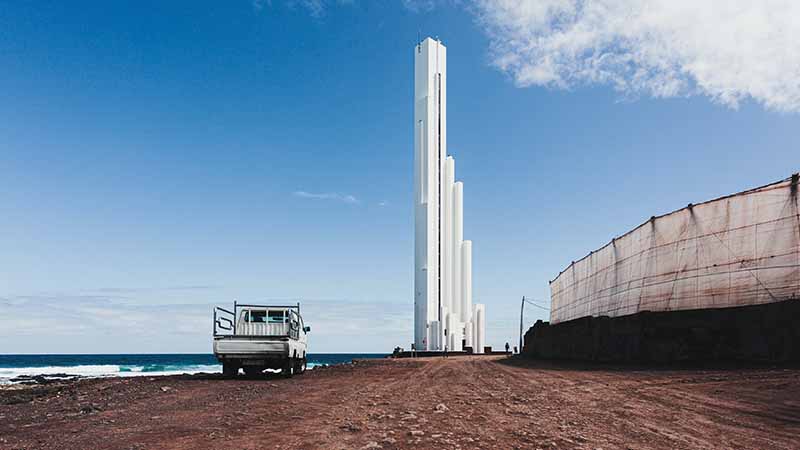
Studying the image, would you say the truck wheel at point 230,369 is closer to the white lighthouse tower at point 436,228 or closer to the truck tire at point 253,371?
the truck tire at point 253,371

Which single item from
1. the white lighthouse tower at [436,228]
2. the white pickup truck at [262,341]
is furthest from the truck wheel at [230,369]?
the white lighthouse tower at [436,228]

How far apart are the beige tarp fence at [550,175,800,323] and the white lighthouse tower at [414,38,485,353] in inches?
1257

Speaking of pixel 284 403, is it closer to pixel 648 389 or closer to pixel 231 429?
pixel 231 429

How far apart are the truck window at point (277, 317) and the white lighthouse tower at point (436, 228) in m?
41.9

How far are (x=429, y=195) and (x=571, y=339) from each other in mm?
32396

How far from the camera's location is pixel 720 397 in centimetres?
1555

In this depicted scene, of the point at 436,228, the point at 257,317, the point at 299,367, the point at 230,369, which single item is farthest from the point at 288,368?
the point at 436,228

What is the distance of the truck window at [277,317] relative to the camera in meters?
29.3

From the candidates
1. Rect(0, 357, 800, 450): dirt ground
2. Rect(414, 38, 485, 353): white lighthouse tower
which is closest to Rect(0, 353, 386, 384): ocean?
Rect(414, 38, 485, 353): white lighthouse tower

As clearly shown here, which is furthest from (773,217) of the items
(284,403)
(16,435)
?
(16,435)

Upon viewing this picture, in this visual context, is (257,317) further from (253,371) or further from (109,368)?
(109,368)

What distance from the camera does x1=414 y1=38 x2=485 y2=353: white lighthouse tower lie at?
7106cm

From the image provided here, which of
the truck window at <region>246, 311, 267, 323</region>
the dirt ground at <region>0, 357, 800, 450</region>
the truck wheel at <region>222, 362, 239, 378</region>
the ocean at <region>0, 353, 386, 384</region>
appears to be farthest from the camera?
the ocean at <region>0, 353, 386, 384</region>

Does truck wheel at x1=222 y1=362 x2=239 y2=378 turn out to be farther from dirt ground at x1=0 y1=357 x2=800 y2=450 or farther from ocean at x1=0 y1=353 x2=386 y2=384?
ocean at x1=0 y1=353 x2=386 y2=384
